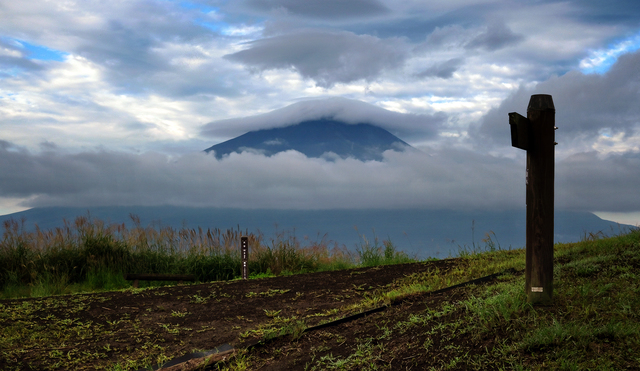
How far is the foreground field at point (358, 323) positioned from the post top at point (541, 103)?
6.09 ft

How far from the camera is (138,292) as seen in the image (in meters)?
7.52

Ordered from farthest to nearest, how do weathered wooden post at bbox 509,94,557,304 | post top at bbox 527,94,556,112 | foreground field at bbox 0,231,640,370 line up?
post top at bbox 527,94,556,112, weathered wooden post at bbox 509,94,557,304, foreground field at bbox 0,231,640,370

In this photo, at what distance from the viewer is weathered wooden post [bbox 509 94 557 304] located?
454cm

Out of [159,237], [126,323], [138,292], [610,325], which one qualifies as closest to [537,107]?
[610,325]

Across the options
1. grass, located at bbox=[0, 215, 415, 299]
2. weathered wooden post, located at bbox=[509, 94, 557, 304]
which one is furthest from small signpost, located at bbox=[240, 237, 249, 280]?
weathered wooden post, located at bbox=[509, 94, 557, 304]

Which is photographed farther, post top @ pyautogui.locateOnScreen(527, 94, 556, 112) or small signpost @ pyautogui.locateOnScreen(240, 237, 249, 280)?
small signpost @ pyautogui.locateOnScreen(240, 237, 249, 280)

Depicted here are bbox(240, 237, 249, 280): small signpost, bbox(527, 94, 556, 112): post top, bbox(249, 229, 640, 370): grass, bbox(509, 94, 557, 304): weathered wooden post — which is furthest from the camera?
bbox(240, 237, 249, 280): small signpost

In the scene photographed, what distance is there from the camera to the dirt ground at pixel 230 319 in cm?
468

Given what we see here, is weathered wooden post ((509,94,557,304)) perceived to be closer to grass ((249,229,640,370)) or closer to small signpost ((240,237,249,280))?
grass ((249,229,640,370))

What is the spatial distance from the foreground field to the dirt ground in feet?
0.06

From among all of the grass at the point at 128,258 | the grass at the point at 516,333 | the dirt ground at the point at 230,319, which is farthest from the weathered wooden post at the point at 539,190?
the grass at the point at 128,258

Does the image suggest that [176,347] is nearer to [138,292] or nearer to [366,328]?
[366,328]

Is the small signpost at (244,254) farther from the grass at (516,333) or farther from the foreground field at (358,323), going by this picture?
the grass at (516,333)

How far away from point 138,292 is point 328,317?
11.6ft
